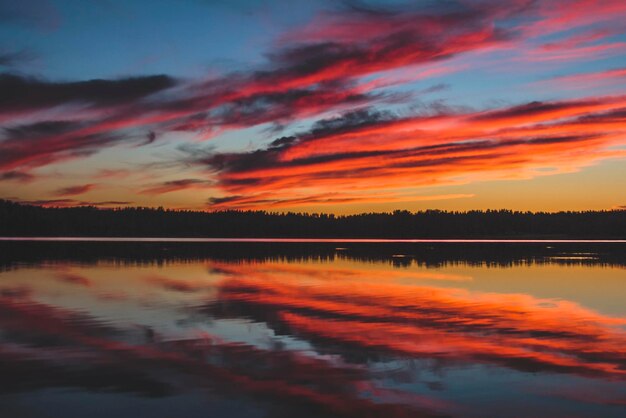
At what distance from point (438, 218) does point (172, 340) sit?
186 metres

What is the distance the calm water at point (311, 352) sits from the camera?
1162 centimetres

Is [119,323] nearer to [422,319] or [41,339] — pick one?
[41,339]

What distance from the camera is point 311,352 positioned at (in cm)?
1605

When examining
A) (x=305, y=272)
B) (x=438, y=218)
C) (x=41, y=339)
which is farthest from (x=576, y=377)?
(x=438, y=218)

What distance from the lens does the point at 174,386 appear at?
1272cm

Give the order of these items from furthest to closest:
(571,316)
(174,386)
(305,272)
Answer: (305,272) → (571,316) → (174,386)

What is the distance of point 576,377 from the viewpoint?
13.5 metres

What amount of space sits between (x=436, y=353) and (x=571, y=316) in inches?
354

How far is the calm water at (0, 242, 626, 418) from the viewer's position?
11625 millimetres

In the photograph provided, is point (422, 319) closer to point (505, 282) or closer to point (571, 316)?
point (571, 316)

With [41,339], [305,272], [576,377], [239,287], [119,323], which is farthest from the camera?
[305,272]

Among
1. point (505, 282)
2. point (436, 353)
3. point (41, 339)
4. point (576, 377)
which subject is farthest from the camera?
point (505, 282)

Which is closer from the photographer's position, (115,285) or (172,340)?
(172,340)

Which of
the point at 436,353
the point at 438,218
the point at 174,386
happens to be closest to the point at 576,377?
the point at 436,353
